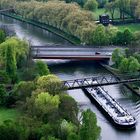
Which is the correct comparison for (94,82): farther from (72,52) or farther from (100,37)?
(100,37)

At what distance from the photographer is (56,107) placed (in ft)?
111

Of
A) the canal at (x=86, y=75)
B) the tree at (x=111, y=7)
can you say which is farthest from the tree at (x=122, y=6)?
the canal at (x=86, y=75)

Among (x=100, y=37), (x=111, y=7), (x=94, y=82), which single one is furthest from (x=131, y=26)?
(x=94, y=82)

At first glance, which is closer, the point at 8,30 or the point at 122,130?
the point at 122,130

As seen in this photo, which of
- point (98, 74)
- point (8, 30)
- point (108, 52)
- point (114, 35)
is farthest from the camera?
point (8, 30)

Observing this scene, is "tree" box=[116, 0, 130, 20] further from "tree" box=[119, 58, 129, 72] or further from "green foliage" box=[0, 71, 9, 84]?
"green foliage" box=[0, 71, 9, 84]

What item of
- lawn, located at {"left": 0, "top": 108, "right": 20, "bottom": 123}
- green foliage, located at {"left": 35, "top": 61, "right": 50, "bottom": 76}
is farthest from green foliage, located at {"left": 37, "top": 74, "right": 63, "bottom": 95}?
green foliage, located at {"left": 35, "top": 61, "right": 50, "bottom": 76}

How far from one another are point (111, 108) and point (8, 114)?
7851mm

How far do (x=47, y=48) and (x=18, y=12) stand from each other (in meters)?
25.0

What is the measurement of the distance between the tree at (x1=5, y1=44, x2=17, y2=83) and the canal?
4950 millimetres

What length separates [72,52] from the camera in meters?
52.8

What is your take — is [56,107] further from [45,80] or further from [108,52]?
[108,52]

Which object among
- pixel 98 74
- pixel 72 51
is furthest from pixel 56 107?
pixel 72 51

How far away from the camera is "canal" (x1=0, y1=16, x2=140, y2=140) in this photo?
35500 mm
